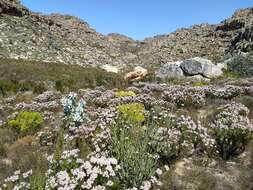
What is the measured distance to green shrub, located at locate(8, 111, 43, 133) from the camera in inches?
401

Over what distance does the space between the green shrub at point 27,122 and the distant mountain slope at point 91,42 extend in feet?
77.2

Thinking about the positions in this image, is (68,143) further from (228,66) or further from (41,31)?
(41,31)

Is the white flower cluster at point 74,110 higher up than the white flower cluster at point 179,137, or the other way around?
the white flower cluster at point 74,110

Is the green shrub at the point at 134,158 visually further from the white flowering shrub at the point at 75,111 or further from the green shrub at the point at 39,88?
the green shrub at the point at 39,88

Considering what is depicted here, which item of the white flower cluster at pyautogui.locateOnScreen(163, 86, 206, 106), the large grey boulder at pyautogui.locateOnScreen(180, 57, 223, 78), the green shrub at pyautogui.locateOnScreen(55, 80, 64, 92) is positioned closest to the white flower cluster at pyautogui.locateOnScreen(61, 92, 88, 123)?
the white flower cluster at pyautogui.locateOnScreen(163, 86, 206, 106)

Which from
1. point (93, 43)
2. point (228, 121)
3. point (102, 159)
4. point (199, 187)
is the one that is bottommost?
point (199, 187)

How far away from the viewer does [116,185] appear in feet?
20.0

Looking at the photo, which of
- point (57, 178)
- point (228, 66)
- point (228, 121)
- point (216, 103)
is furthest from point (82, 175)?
point (228, 66)

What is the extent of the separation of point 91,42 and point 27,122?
4696 centimetres

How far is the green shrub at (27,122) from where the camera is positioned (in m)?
10.2

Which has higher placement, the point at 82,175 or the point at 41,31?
the point at 41,31

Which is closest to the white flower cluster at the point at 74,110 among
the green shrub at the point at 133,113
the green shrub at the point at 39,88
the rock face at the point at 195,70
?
the green shrub at the point at 133,113

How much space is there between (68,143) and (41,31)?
39.8 m

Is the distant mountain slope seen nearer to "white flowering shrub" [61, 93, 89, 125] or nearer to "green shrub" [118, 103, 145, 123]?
"white flowering shrub" [61, 93, 89, 125]
